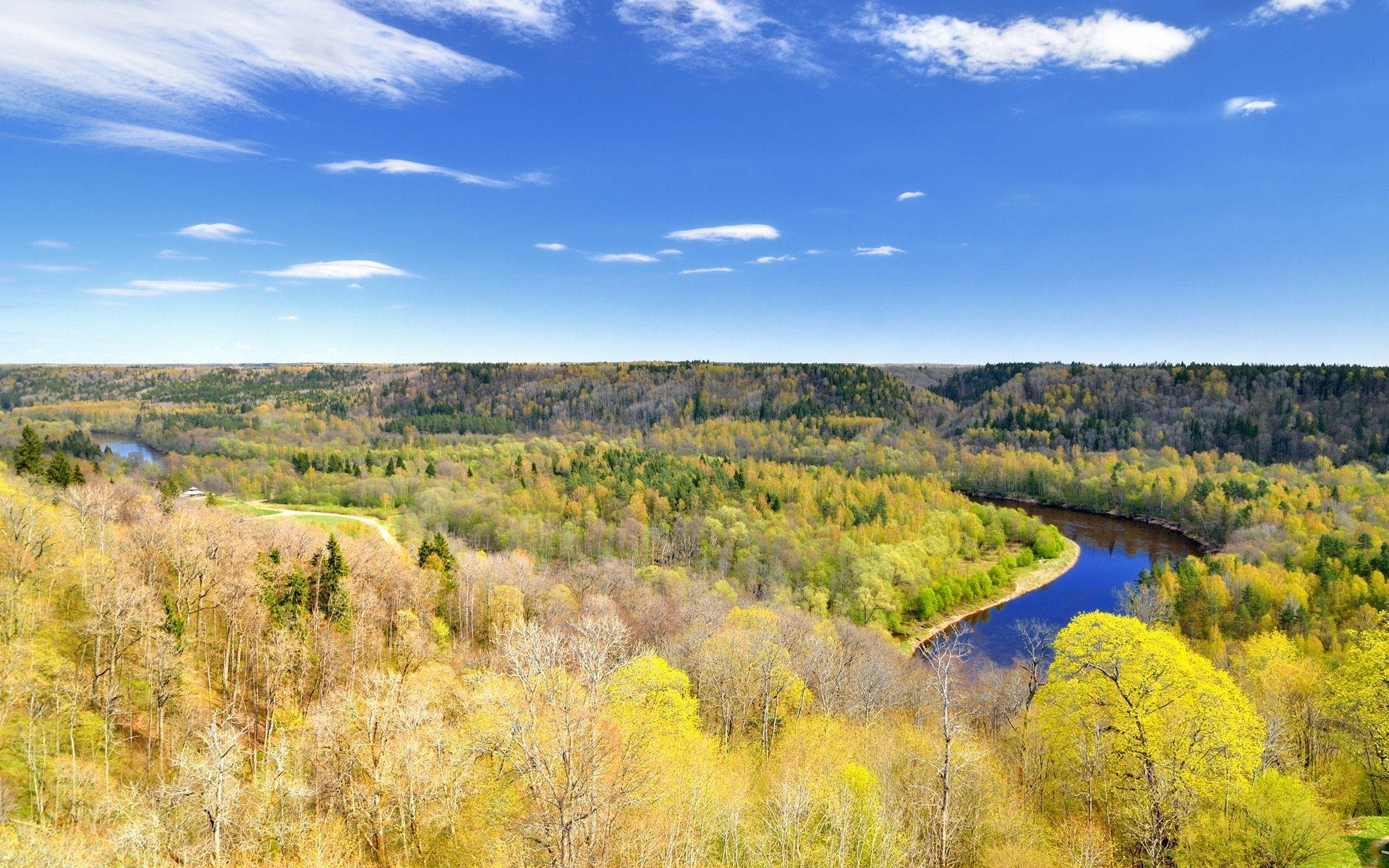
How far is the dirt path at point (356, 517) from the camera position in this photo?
66.8 m

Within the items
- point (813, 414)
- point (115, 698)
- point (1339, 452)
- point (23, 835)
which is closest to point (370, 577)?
point (115, 698)

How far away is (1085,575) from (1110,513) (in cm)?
4440

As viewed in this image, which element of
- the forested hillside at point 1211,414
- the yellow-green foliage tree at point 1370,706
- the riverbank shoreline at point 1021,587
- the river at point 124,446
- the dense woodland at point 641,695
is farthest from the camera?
the river at point 124,446

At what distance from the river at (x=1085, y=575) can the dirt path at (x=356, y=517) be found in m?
54.5

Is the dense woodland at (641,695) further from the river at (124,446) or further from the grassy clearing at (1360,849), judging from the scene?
the river at (124,446)

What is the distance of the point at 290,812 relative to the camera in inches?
896

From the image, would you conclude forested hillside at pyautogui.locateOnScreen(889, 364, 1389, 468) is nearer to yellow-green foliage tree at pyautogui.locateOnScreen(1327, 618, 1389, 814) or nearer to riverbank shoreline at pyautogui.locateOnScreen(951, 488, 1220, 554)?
riverbank shoreline at pyautogui.locateOnScreen(951, 488, 1220, 554)

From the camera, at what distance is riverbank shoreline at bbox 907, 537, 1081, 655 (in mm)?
67500

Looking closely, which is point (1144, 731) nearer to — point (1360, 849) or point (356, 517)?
point (1360, 849)

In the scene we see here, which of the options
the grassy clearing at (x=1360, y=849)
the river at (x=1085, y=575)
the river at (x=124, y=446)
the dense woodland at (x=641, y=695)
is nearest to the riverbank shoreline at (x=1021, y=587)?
the river at (x=1085, y=575)

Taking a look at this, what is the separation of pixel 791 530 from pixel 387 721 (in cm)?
6398

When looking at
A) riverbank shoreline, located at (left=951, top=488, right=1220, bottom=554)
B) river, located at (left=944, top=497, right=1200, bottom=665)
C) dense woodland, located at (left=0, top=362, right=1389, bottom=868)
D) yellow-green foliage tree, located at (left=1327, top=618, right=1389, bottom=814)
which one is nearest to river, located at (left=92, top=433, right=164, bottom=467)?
dense woodland, located at (left=0, top=362, right=1389, bottom=868)

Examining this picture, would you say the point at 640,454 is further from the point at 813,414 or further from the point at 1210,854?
the point at 1210,854

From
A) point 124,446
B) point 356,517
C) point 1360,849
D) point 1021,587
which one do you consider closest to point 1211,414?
point 1021,587
